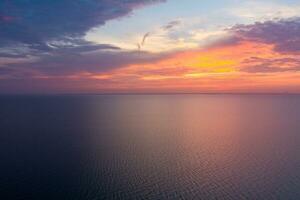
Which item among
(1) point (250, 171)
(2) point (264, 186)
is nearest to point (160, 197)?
(2) point (264, 186)

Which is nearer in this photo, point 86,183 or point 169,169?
point 86,183

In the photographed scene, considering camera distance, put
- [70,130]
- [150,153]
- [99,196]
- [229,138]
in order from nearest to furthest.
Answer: [99,196] < [150,153] < [229,138] < [70,130]

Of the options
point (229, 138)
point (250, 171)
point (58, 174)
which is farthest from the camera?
point (229, 138)

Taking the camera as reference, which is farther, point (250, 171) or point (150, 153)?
point (150, 153)

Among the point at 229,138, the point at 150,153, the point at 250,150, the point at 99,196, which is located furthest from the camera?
the point at 229,138

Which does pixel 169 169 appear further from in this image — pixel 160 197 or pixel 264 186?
pixel 264 186

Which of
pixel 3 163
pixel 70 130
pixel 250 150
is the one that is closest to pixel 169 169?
pixel 250 150

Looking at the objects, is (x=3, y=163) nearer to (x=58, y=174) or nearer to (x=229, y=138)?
(x=58, y=174)

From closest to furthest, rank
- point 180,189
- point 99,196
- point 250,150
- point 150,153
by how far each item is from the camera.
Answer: point 99,196, point 180,189, point 150,153, point 250,150

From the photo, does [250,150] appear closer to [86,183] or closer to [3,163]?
[86,183]
